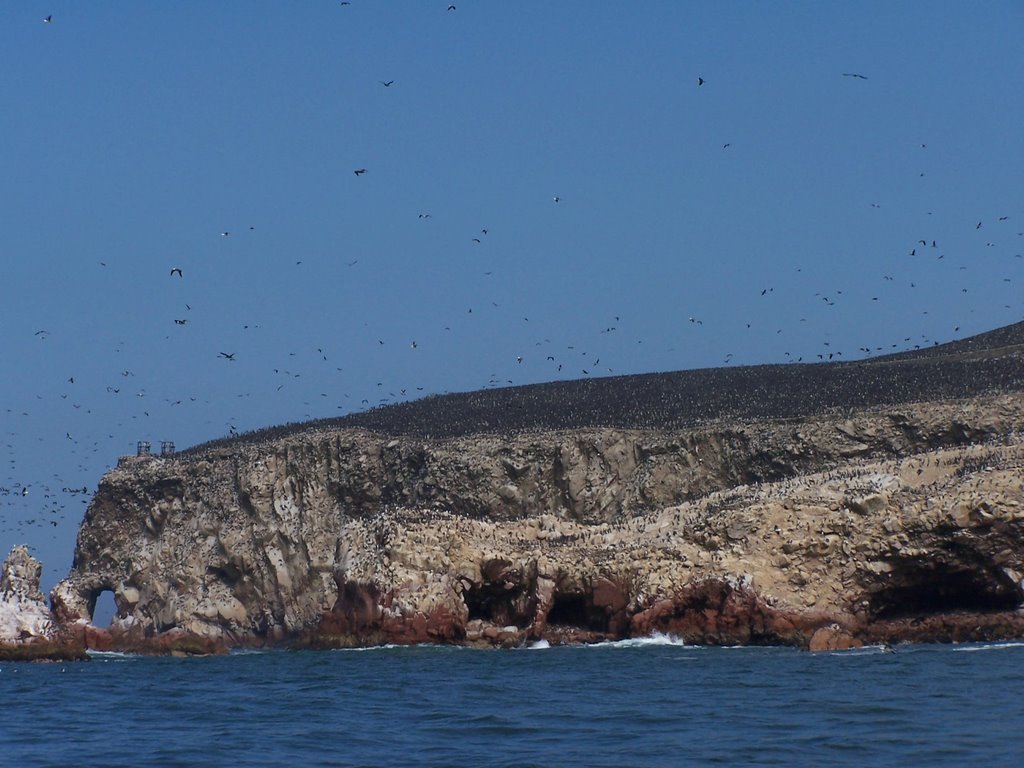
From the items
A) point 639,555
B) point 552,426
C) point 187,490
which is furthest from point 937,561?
point 187,490

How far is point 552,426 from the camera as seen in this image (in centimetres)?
7194

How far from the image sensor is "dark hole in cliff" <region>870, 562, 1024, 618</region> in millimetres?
44219

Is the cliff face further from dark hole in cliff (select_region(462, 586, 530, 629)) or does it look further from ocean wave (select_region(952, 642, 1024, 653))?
ocean wave (select_region(952, 642, 1024, 653))

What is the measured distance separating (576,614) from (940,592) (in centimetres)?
1155

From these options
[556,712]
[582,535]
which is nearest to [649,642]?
[582,535]

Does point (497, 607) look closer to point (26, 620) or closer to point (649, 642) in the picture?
point (649, 642)

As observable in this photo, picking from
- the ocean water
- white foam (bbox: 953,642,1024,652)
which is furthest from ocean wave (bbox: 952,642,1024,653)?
the ocean water

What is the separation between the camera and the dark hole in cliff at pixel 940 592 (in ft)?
145

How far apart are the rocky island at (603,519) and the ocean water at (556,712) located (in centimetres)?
465

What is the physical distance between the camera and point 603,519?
66688 millimetres

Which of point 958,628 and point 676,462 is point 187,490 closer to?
point 676,462

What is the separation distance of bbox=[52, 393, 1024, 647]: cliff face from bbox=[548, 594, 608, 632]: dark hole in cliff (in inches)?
3.9

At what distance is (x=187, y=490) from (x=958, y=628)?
145 feet

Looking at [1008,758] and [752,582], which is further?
[752,582]
